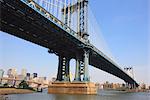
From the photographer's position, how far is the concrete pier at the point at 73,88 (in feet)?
187

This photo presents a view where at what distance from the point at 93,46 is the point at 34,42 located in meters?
15.8

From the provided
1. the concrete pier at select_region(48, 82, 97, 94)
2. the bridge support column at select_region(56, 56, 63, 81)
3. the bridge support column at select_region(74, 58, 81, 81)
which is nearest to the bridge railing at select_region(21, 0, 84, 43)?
the bridge support column at select_region(74, 58, 81, 81)

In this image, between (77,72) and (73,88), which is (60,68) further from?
(73,88)

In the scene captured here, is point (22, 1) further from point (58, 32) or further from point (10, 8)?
point (58, 32)

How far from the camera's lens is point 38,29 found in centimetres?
5294

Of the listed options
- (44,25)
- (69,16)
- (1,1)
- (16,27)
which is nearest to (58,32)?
(44,25)

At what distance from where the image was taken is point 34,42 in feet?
201

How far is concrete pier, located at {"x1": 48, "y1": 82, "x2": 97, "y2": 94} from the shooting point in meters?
57.1

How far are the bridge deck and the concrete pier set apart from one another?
29.8ft

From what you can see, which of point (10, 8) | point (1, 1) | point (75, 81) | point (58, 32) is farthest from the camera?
point (75, 81)

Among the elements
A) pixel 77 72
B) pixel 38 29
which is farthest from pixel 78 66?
pixel 38 29

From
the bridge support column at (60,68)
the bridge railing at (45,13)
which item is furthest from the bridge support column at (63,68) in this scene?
the bridge railing at (45,13)

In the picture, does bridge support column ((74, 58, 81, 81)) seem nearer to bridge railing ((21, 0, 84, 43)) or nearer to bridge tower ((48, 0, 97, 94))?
bridge tower ((48, 0, 97, 94))

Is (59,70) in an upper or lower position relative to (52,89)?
upper
